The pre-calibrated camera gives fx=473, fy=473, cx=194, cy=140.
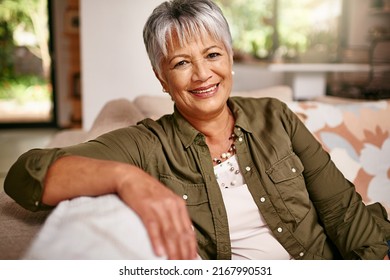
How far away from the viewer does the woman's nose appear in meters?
1.08

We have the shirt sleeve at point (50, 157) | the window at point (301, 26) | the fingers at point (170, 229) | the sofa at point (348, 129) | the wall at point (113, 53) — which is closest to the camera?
the fingers at point (170, 229)

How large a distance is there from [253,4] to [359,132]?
5996mm

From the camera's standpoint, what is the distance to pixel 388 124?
1.76m

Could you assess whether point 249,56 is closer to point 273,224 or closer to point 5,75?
point 5,75

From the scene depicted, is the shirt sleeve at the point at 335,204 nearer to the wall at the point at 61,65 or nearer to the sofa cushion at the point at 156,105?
the sofa cushion at the point at 156,105

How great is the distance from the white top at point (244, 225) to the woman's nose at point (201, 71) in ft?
0.71

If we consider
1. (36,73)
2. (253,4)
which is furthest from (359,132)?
(253,4)

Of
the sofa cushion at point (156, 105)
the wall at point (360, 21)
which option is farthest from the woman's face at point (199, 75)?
the wall at point (360, 21)

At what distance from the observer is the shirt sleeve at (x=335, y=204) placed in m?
1.17

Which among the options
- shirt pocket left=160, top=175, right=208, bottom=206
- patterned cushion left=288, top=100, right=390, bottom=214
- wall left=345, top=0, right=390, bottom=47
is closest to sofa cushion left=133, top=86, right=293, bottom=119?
patterned cushion left=288, top=100, right=390, bottom=214

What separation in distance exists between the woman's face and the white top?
156 millimetres

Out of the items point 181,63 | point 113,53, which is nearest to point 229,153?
point 181,63

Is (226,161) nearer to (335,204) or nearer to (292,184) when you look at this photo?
(292,184)

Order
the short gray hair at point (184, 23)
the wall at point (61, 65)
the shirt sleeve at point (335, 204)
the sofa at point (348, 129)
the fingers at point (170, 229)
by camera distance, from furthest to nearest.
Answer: the wall at point (61, 65) < the sofa at point (348, 129) < the shirt sleeve at point (335, 204) < the short gray hair at point (184, 23) < the fingers at point (170, 229)
